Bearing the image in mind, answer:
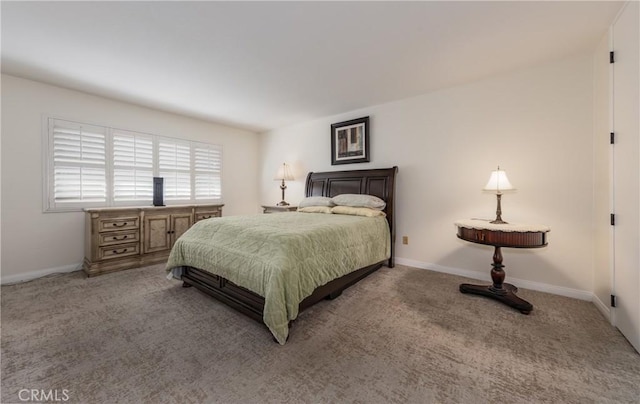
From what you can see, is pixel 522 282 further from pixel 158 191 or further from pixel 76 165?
pixel 76 165

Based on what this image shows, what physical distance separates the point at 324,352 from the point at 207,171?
4092 millimetres

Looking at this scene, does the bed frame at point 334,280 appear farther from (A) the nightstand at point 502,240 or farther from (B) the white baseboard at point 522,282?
(A) the nightstand at point 502,240

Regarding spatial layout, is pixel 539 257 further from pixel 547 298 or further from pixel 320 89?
pixel 320 89

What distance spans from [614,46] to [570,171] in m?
1.08

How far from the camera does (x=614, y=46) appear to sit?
1.94 metres

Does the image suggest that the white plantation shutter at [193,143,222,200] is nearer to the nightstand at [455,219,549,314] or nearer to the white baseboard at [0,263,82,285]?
the white baseboard at [0,263,82,285]

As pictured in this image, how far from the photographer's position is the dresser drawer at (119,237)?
3.11m

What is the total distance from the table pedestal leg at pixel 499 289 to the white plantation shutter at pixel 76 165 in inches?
190

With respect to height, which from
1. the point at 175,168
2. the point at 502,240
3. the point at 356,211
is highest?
the point at 175,168

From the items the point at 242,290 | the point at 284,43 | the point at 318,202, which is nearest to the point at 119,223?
the point at 242,290

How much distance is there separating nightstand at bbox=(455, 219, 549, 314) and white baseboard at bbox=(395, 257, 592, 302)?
0.26m

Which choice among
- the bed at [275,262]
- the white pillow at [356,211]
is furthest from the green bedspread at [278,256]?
the white pillow at [356,211]

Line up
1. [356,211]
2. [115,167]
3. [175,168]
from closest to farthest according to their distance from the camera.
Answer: [356,211]
[115,167]
[175,168]

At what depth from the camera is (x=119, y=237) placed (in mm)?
3236
